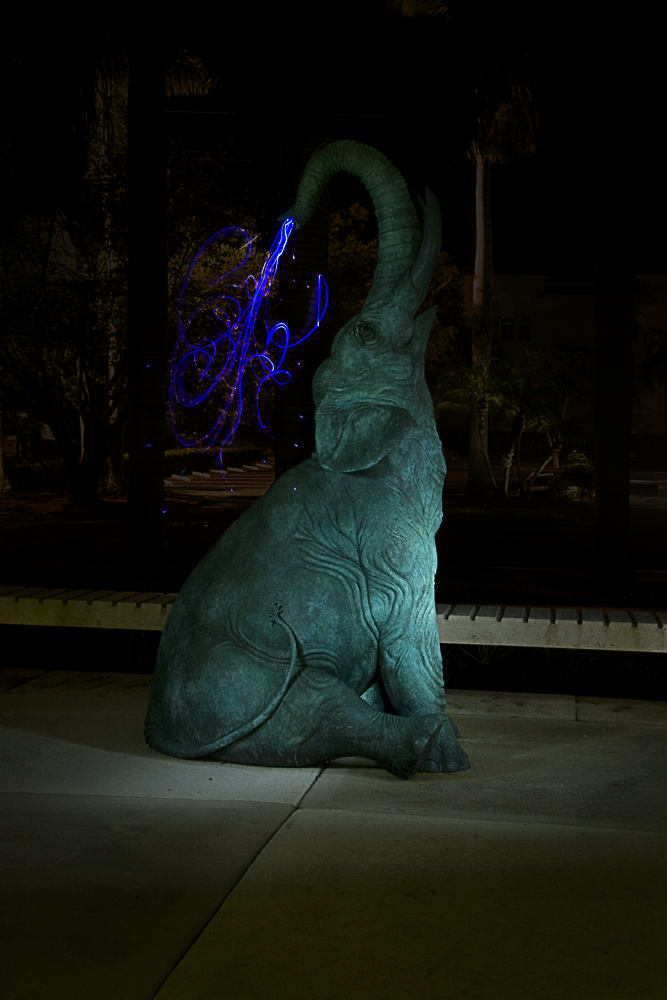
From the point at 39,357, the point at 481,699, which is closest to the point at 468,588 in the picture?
the point at 481,699

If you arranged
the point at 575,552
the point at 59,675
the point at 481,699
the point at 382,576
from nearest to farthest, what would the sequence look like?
the point at 382,576
the point at 481,699
the point at 59,675
the point at 575,552

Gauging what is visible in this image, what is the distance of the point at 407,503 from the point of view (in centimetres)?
426

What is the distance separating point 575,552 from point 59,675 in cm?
1149

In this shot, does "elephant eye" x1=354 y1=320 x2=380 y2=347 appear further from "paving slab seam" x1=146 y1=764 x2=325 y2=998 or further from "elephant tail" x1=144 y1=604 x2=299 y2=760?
"paving slab seam" x1=146 y1=764 x2=325 y2=998

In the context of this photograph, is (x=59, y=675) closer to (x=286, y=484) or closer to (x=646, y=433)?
(x=286, y=484)

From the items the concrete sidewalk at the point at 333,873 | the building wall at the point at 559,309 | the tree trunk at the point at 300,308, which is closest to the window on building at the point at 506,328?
the building wall at the point at 559,309

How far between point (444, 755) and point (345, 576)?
0.80 metres

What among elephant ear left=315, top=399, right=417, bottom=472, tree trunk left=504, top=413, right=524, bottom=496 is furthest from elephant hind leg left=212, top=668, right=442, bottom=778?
tree trunk left=504, top=413, right=524, bottom=496

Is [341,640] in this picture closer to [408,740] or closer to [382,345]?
[408,740]

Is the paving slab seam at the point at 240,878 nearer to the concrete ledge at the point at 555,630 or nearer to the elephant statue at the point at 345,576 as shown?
the elephant statue at the point at 345,576

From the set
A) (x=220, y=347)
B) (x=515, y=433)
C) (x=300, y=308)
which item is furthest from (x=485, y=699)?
(x=515, y=433)

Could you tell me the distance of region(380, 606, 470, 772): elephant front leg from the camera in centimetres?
419

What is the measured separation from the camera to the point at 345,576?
4219 millimetres

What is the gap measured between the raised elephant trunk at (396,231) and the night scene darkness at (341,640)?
0.01m
